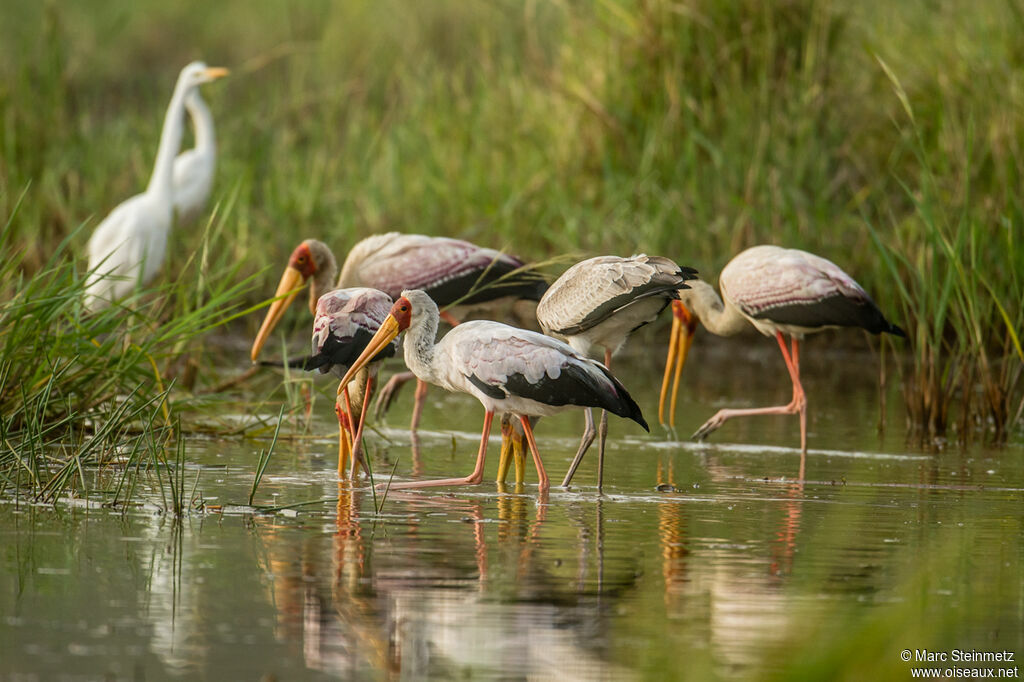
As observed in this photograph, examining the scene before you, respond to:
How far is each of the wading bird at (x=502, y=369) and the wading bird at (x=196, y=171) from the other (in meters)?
6.16

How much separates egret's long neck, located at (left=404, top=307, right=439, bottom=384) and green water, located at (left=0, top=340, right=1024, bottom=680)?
1.77 ft

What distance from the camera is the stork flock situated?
6.84m

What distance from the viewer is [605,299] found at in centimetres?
772

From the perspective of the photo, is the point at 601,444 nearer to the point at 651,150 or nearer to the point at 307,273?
the point at 307,273

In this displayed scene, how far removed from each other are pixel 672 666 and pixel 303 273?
17.4 ft

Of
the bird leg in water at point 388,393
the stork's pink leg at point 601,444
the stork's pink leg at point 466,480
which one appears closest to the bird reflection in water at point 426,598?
the stork's pink leg at point 466,480

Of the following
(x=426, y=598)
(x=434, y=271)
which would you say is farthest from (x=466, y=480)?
(x=434, y=271)

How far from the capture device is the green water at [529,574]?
4207 mm

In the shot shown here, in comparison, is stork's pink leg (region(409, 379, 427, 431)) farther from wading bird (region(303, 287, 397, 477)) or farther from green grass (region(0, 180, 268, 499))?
green grass (region(0, 180, 268, 499))

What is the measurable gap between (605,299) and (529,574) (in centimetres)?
266

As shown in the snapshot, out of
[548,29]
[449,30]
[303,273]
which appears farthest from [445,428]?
[449,30]

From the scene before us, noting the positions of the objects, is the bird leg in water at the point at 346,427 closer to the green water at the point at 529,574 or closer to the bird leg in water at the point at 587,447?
the green water at the point at 529,574

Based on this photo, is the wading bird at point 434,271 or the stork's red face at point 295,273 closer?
the stork's red face at point 295,273

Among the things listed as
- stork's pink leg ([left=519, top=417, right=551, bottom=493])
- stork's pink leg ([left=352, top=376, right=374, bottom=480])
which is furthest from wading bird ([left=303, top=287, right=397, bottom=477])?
stork's pink leg ([left=519, top=417, right=551, bottom=493])
